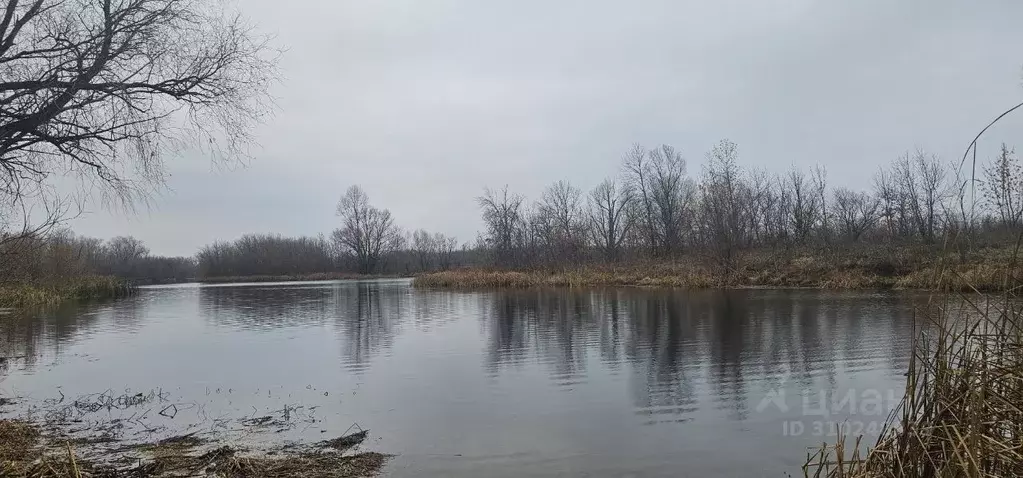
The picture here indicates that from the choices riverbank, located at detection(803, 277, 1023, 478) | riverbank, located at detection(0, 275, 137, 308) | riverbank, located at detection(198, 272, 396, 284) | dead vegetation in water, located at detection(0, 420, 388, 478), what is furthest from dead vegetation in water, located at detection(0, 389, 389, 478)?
riverbank, located at detection(198, 272, 396, 284)

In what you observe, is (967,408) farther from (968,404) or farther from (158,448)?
(158,448)

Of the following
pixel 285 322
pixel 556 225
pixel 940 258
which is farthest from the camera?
pixel 556 225

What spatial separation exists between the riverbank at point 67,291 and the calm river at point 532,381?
7.71 m

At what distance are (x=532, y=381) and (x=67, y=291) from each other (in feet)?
132

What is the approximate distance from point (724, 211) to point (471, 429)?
3490 centimetres

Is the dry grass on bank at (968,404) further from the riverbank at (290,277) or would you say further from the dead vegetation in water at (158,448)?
the riverbank at (290,277)

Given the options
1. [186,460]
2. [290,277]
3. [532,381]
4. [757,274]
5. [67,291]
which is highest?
[290,277]

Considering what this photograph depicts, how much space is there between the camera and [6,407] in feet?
29.0

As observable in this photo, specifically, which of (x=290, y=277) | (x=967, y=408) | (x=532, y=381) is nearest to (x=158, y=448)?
(x=532, y=381)

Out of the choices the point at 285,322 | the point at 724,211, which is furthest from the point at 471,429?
the point at 724,211

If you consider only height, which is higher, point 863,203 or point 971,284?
point 863,203

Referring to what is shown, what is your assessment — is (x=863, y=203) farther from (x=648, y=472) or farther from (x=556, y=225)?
(x=648, y=472)

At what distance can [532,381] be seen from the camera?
32.2 feet

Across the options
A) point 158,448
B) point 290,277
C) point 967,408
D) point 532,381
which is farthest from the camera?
point 290,277
